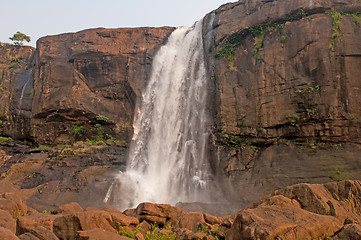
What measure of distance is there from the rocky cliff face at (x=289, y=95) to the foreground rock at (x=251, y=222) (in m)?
7.73

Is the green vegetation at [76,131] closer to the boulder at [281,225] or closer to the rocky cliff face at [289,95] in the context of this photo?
the rocky cliff face at [289,95]

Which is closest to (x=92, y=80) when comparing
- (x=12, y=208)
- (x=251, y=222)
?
(x=12, y=208)

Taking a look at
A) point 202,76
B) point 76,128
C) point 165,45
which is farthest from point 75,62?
point 202,76

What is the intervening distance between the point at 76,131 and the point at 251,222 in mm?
21384

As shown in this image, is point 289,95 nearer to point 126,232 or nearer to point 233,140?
point 233,140

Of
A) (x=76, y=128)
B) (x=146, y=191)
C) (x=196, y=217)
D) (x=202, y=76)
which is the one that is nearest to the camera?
(x=196, y=217)

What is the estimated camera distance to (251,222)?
5.14 meters

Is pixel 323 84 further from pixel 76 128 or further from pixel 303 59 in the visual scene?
pixel 76 128

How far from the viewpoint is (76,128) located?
24.2 metres

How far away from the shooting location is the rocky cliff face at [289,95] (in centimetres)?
1470

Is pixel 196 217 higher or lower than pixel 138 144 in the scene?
lower

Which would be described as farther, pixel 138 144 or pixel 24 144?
pixel 24 144

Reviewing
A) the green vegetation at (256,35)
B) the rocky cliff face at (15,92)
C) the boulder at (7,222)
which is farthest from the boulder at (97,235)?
the rocky cliff face at (15,92)

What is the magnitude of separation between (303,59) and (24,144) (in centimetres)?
2246
